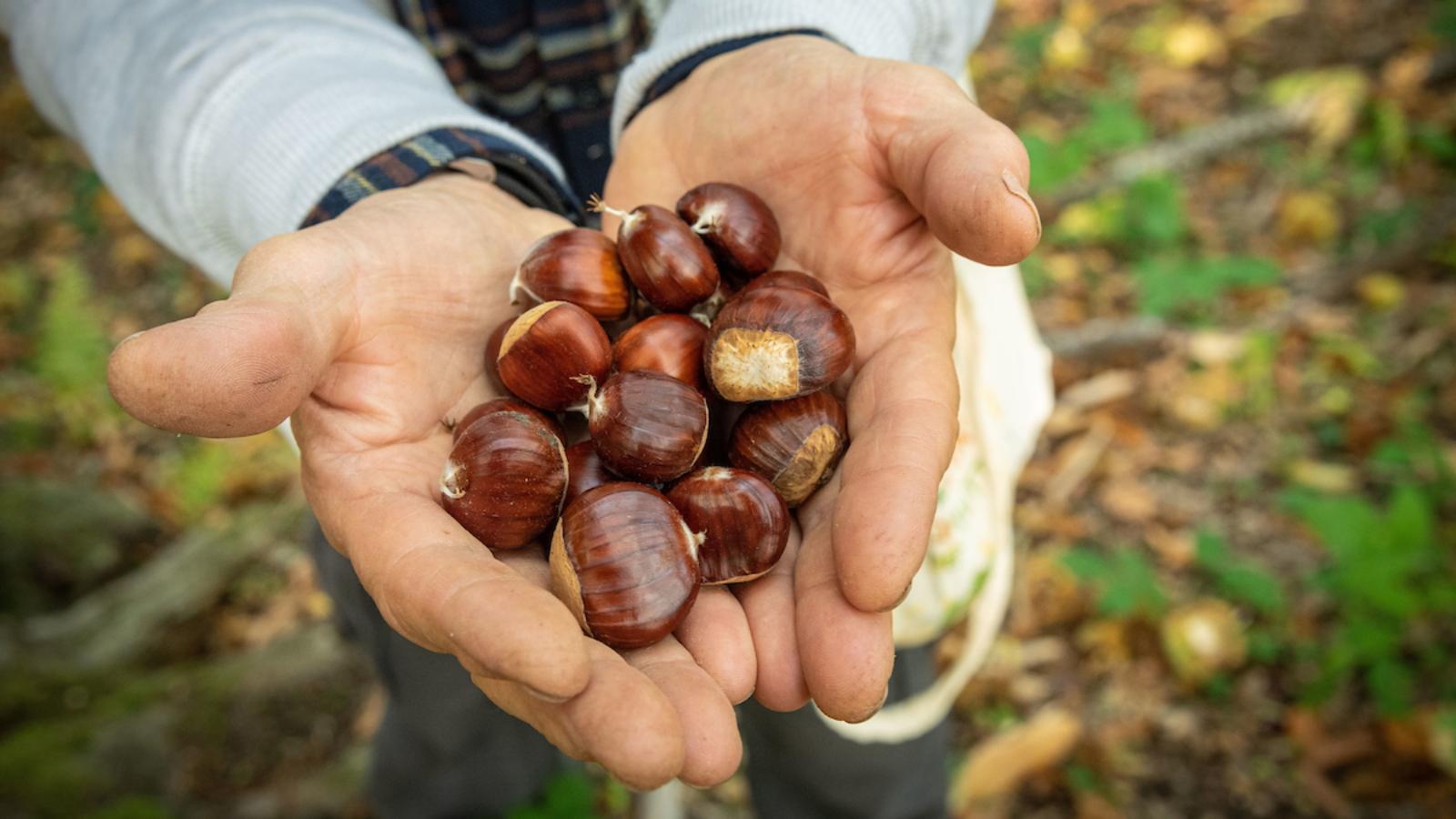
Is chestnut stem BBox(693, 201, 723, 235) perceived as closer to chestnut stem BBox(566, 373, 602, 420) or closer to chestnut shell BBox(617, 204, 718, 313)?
chestnut shell BBox(617, 204, 718, 313)

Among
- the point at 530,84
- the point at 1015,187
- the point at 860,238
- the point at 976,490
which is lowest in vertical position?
the point at 976,490

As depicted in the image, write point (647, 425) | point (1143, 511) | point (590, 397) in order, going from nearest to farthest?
point (647, 425) < point (590, 397) < point (1143, 511)

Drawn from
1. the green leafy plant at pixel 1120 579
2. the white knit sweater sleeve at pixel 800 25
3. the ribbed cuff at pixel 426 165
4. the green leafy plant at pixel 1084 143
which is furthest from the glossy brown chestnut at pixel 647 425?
the green leafy plant at pixel 1084 143

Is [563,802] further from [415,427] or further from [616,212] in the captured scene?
[616,212]

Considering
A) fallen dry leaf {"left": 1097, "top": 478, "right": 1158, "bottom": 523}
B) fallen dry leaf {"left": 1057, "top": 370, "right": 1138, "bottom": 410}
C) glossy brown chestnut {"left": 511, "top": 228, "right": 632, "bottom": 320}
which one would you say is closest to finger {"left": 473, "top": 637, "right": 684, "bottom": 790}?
glossy brown chestnut {"left": 511, "top": 228, "right": 632, "bottom": 320}

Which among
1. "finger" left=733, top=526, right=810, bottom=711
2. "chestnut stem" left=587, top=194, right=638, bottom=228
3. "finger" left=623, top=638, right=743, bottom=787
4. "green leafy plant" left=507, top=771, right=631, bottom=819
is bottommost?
"green leafy plant" left=507, top=771, right=631, bottom=819

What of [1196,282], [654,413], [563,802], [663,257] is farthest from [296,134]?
[1196,282]

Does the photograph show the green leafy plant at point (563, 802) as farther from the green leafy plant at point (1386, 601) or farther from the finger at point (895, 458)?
the green leafy plant at point (1386, 601)
